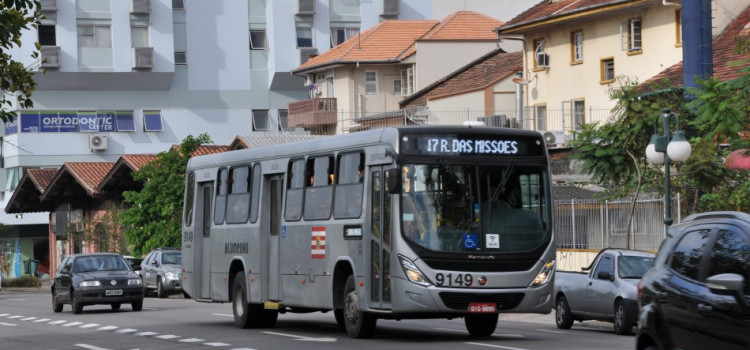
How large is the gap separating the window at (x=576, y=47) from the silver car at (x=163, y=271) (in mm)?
17061

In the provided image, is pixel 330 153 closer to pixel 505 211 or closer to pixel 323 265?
pixel 323 265

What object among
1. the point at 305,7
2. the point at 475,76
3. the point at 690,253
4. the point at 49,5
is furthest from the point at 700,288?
the point at 305,7

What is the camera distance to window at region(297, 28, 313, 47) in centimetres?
8400

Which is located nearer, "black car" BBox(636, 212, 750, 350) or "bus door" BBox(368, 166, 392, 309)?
"black car" BBox(636, 212, 750, 350)

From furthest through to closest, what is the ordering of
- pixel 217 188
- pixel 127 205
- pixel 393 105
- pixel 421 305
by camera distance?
pixel 393 105 < pixel 127 205 < pixel 217 188 < pixel 421 305

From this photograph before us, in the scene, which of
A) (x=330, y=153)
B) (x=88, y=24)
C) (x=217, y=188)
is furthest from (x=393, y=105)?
(x=330, y=153)

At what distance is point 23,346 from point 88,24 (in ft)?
192

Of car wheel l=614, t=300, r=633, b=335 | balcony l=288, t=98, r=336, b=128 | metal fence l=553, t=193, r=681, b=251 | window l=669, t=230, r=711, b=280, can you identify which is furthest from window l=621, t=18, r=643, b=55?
window l=669, t=230, r=711, b=280

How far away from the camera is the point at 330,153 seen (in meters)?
22.0

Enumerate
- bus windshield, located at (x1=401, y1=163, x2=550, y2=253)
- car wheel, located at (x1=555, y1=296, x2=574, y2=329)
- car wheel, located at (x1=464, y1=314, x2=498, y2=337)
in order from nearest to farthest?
bus windshield, located at (x1=401, y1=163, x2=550, y2=253) < car wheel, located at (x1=464, y1=314, x2=498, y2=337) < car wheel, located at (x1=555, y1=296, x2=574, y2=329)

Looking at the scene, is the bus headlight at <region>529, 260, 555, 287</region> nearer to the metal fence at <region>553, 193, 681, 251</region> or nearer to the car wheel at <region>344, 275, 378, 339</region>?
the car wheel at <region>344, 275, 378, 339</region>

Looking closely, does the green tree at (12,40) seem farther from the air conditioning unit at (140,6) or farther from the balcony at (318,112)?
the air conditioning unit at (140,6)

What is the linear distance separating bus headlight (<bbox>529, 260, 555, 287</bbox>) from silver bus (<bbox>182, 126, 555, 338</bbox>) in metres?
0.01

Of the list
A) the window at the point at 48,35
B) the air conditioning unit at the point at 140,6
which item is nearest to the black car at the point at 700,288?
the window at the point at 48,35
